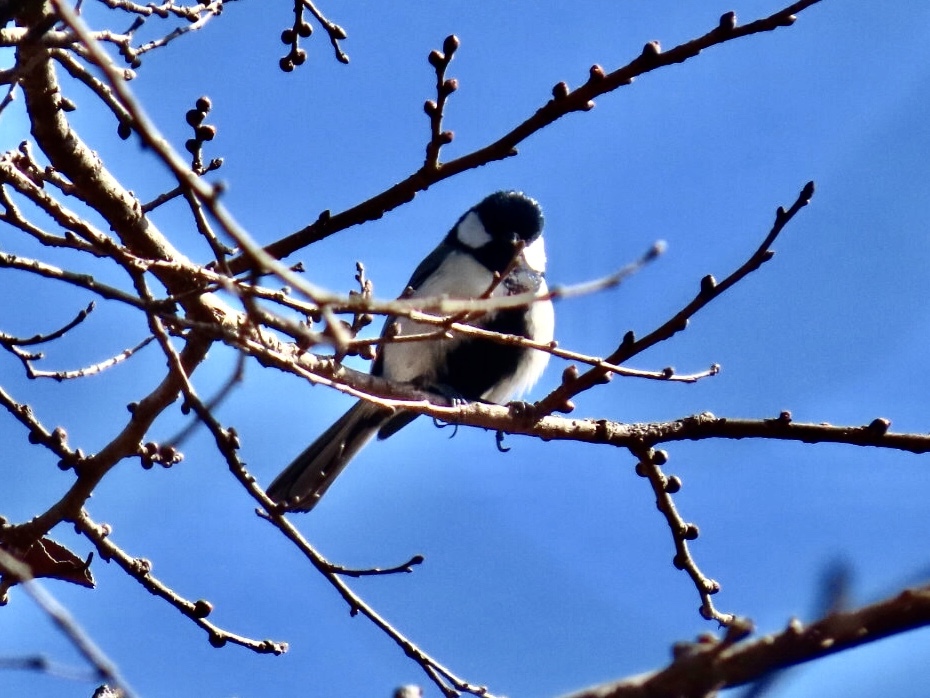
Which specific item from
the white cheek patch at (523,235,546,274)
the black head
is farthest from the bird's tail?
the white cheek patch at (523,235,546,274)

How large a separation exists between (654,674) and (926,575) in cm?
21

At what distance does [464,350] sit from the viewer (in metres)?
4.14

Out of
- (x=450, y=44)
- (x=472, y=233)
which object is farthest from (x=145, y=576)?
(x=472, y=233)

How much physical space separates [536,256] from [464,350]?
0.72 metres

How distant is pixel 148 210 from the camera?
252cm

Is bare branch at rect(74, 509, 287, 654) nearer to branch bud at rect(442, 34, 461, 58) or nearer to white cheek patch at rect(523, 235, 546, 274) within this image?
branch bud at rect(442, 34, 461, 58)

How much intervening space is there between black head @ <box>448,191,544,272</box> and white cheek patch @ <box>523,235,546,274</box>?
4cm

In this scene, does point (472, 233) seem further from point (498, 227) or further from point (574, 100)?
point (574, 100)

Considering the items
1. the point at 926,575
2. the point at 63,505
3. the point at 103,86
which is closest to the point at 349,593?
the point at 63,505

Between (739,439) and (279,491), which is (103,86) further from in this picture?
(279,491)

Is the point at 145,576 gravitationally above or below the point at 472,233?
below

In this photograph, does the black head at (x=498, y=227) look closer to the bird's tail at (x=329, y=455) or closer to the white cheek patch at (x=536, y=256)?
the white cheek patch at (x=536, y=256)

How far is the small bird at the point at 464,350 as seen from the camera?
3.95 metres

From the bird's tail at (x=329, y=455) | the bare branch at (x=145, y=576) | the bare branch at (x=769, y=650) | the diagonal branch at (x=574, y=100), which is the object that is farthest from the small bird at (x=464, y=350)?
the bare branch at (x=769, y=650)
